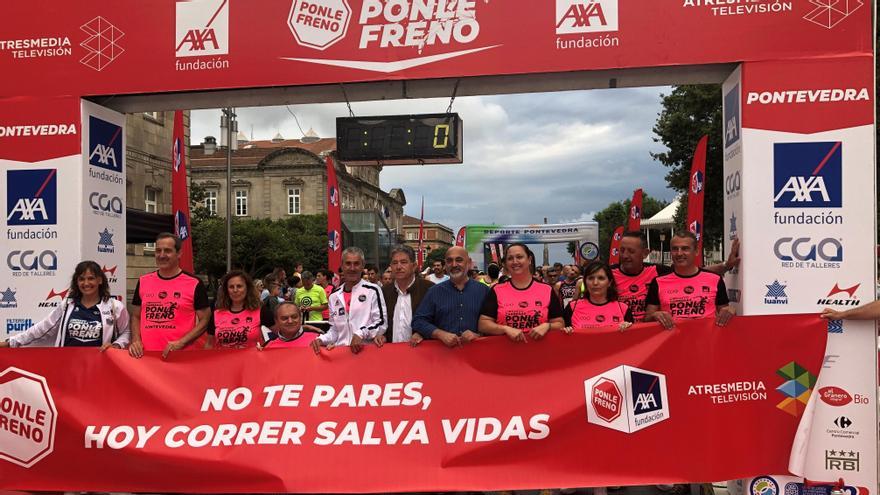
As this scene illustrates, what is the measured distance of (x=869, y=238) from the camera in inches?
212

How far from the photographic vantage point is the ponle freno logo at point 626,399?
5.04m

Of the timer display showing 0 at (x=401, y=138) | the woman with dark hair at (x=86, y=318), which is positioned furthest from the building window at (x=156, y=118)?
the woman with dark hair at (x=86, y=318)

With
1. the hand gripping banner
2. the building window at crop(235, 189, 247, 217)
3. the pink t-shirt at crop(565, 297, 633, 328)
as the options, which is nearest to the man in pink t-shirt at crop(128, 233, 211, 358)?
the hand gripping banner

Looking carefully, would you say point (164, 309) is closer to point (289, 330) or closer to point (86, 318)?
point (86, 318)

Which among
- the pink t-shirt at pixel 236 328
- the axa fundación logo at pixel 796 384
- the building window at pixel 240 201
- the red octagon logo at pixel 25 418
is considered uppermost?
the building window at pixel 240 201

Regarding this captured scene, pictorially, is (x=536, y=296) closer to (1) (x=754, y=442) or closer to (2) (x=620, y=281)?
(2) (x=620, y=281)

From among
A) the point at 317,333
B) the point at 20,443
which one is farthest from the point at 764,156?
the point at 20,443

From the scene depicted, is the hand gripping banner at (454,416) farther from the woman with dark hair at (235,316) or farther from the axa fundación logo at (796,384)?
the woman with dark hair at (235,316)

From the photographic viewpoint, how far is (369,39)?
244 inches

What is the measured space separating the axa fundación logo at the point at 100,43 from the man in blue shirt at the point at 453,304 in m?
3.84

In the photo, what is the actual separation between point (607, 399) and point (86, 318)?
13.2 feet

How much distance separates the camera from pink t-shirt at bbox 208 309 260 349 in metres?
5.65

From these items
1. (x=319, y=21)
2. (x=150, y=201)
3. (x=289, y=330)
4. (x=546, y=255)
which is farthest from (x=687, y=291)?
(x=150, y=201)

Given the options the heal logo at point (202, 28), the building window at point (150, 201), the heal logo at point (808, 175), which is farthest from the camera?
the building window at point (150, 201)
